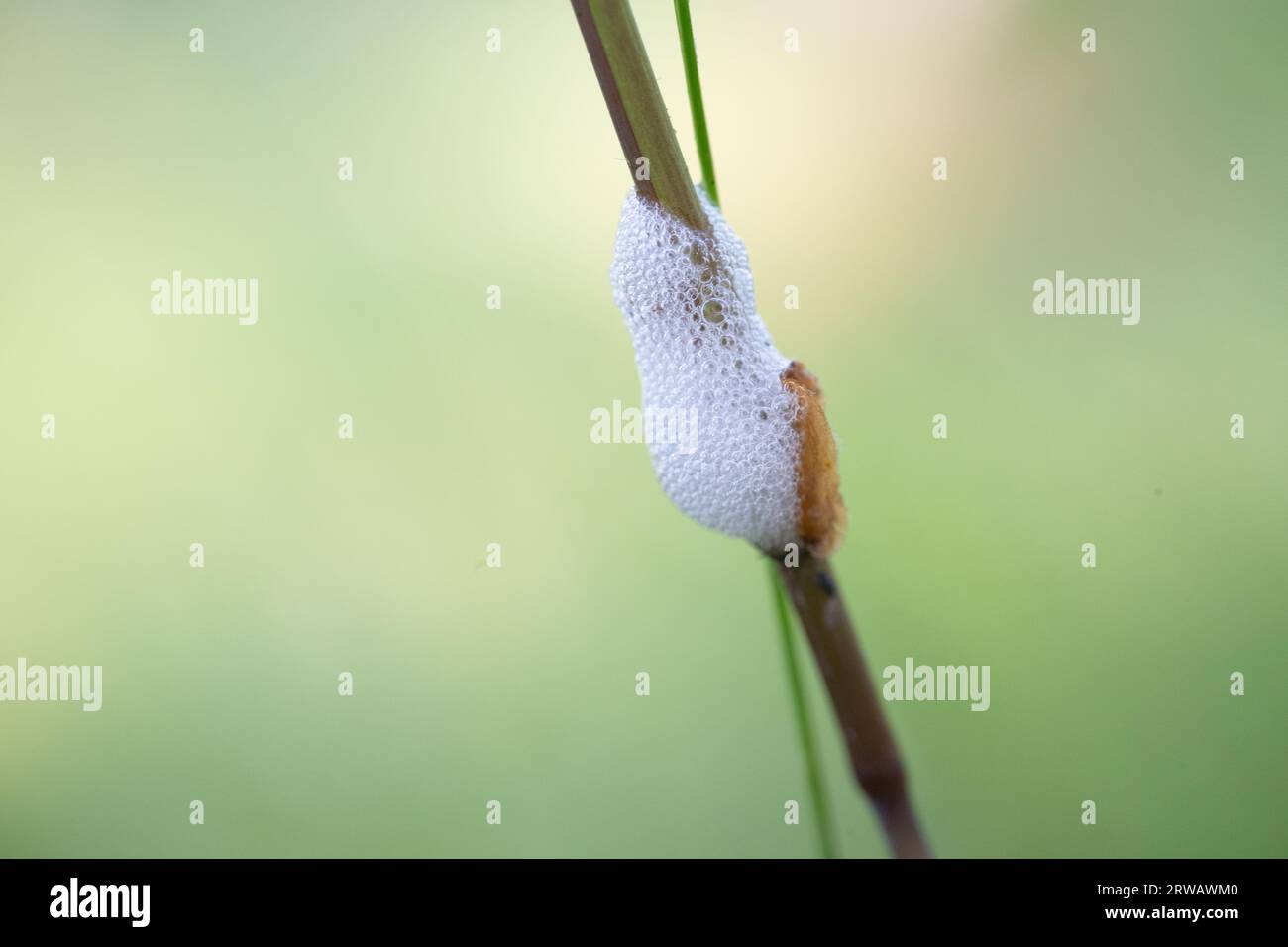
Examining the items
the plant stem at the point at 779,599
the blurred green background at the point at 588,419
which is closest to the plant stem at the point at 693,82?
the plant stem at the point at 779,599

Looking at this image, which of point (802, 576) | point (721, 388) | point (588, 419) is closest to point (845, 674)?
point (802, 576)

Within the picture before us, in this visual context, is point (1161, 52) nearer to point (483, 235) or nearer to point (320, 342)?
point (483, 235)

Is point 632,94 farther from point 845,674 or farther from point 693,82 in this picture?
point 845,674

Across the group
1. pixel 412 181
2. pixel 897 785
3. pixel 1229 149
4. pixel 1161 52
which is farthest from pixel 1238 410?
pixel 412 181

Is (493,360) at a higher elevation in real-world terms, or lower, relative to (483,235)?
lower

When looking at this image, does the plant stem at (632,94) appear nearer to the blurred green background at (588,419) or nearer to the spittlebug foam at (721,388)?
the spittlebug foam at (721,388)

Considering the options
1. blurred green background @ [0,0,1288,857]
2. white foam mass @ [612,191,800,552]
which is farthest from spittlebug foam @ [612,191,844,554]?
blurred green background @ [0,0,1288,857]

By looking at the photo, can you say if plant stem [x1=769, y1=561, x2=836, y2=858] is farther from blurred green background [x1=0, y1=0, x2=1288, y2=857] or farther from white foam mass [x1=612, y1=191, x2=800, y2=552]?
blurred green background [x1=0, y1=0, x2=1288, y2=857]
